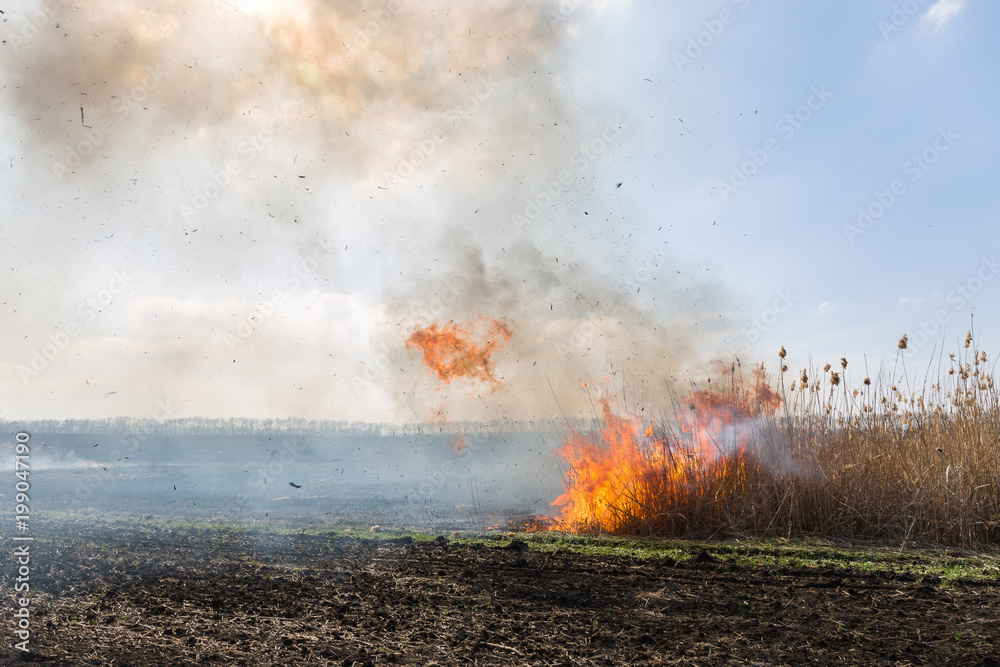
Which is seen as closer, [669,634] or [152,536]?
[669,634]

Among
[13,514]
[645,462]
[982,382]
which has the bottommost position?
[13,514]

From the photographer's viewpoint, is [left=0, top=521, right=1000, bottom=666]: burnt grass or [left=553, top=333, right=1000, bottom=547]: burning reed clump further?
[left=553, top=333, right=1000, bottom=547]: burning reed clump

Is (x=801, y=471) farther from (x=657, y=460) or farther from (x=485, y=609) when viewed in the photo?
(x=485, y=609)

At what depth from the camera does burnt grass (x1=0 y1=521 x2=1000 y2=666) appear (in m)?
4.07

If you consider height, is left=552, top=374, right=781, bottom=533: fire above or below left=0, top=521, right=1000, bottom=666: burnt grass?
above

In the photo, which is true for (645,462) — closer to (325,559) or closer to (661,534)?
(661,534)

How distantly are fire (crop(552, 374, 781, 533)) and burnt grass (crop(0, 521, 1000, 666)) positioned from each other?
5.72ft

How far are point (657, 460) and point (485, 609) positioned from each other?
526 centimetres

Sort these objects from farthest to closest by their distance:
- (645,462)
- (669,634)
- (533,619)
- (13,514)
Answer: (13,514)
(645,462)
(533,619)
(669,634)

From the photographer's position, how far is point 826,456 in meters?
9.58

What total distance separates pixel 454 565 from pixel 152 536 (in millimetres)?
4953

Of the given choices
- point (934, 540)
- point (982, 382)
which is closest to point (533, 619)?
point (934, 540)

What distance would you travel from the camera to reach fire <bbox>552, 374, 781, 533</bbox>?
365 inches

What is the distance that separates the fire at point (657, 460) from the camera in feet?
30.5
